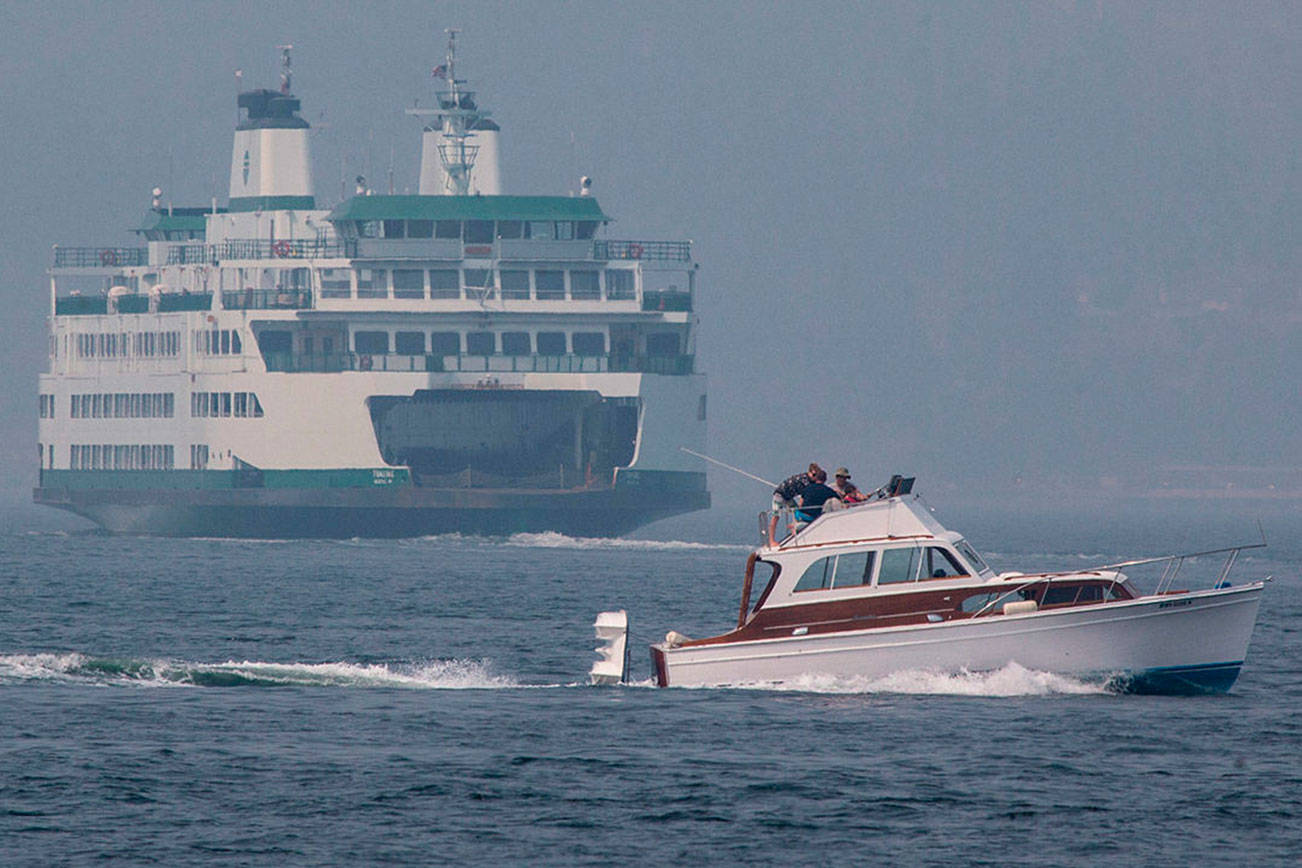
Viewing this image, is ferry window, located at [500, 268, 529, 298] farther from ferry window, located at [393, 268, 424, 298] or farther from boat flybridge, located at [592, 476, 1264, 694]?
boat flybridge, located at [592, 476, 1264, 694]

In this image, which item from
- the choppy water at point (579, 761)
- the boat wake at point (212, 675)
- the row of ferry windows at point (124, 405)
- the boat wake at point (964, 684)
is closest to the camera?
the choppy water at point (579, 761)

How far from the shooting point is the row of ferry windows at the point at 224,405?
9906 centimetres

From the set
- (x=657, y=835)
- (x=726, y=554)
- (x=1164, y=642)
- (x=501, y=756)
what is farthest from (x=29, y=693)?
(x=726, y=554)

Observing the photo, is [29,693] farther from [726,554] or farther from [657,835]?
[726,554]

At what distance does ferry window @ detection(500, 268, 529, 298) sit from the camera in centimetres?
9906

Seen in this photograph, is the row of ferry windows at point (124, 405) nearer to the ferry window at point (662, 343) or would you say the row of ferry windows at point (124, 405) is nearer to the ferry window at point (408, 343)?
the ferry window at point (408, 343)

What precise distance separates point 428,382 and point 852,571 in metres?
61.0

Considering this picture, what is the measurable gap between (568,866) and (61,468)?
317ft

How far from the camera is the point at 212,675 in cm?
3878

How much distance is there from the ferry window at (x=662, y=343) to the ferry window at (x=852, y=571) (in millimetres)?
64337

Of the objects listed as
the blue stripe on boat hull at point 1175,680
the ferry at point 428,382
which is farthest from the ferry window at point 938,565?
the ferry at point 428,382

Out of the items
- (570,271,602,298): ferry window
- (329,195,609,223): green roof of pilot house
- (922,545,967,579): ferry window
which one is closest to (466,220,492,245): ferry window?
(329,195,609,223): green roof of pilot house

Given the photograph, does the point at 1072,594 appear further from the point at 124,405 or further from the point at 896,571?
the point at 124,405

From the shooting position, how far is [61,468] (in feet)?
384
